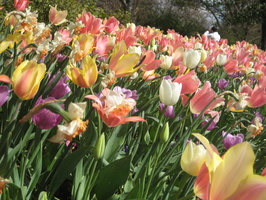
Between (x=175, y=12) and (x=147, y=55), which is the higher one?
(x=147, y=55)

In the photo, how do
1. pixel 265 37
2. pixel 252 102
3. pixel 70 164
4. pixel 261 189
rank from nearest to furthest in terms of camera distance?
pixel 261 189, pixel 70 164, pixel 252 102, pixel 265 37

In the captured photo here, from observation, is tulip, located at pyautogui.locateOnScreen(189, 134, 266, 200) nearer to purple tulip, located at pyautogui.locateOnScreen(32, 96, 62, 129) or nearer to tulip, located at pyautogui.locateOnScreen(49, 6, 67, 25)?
purple tulip, located at pyautogui.locateOnScreen(32, 96, 62, 129)

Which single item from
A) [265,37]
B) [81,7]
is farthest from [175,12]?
[81,7]

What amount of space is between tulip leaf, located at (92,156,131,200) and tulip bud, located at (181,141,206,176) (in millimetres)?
283

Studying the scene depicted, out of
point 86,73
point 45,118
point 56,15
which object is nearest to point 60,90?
point 86,73

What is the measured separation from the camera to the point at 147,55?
5.03 ft

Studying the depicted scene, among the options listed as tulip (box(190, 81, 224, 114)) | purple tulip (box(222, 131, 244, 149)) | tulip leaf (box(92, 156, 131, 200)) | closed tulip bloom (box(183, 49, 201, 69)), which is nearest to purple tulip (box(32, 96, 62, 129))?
tulip leaf (box(92, 156, 131, 200))

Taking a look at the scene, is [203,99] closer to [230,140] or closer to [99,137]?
[230,140]

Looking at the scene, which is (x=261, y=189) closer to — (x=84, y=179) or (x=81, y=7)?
(x=84, y=179)

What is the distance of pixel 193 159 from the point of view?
716 millimetres

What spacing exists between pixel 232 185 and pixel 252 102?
104 centimetres

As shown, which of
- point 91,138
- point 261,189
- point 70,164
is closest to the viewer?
point 261,189

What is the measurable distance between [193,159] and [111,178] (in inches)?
14.9

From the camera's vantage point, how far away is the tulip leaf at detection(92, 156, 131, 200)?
39.0 inches
